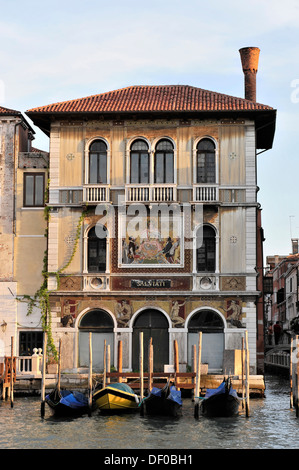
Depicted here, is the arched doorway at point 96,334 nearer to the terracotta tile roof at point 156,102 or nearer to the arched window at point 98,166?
the arched window at point 98,166

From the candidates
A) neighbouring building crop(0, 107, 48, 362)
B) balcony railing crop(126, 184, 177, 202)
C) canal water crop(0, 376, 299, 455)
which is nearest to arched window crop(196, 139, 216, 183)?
balcony railing crop(126, 184, 177, 202)

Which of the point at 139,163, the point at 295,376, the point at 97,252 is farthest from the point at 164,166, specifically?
the point at 295,376

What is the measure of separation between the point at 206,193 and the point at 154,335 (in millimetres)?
4952

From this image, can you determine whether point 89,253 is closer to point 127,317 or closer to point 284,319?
point 127,317

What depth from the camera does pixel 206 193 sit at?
30047 millimetres

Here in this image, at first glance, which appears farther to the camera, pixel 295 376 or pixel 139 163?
pixel 139 163

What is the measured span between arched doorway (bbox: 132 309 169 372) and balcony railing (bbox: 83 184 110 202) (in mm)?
4028

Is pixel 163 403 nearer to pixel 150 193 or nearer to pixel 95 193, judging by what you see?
pixel 150 193

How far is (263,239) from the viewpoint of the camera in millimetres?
34656

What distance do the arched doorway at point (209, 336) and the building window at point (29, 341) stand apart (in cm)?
515

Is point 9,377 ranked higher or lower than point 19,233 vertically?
lower

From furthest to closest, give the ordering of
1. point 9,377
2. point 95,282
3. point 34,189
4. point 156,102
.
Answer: point 34,189
point 156,102
point 95,282
point 9,377

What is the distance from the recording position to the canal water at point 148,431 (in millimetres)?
19750
